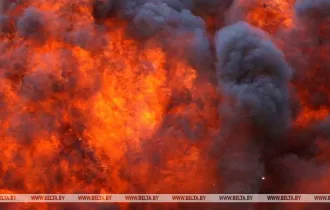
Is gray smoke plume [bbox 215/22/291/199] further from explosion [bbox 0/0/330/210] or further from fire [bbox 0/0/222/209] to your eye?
fire [bbox 0/0/222/209]

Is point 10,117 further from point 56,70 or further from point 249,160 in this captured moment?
point 249,160

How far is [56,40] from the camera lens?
512 inches

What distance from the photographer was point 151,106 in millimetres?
12781

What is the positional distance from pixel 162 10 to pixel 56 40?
11.8ft

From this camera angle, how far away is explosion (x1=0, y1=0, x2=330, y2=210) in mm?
12227

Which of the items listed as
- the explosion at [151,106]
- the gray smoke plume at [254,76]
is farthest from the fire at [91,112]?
the gray smoke plume at [254,76]

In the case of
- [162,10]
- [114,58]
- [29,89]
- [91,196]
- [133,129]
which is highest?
[162,10]

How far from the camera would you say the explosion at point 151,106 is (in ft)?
40.1

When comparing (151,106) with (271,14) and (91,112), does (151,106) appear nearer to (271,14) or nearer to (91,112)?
(91,112)

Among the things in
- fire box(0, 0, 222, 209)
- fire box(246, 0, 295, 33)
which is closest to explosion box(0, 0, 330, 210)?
fire box(0, 0, 222, 209)

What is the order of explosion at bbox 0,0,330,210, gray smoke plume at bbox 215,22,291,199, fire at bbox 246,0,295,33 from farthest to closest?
fire at bbox 246,0,295,33
explosion at bbox 0,0,330,210
gray smoke plume at bbox 215,22,291,199

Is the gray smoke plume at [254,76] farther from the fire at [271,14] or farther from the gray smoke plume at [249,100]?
the fire at [271,14]

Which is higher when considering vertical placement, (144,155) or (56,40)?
(56,40)

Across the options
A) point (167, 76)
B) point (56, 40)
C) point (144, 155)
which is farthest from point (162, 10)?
point (144, 155)
